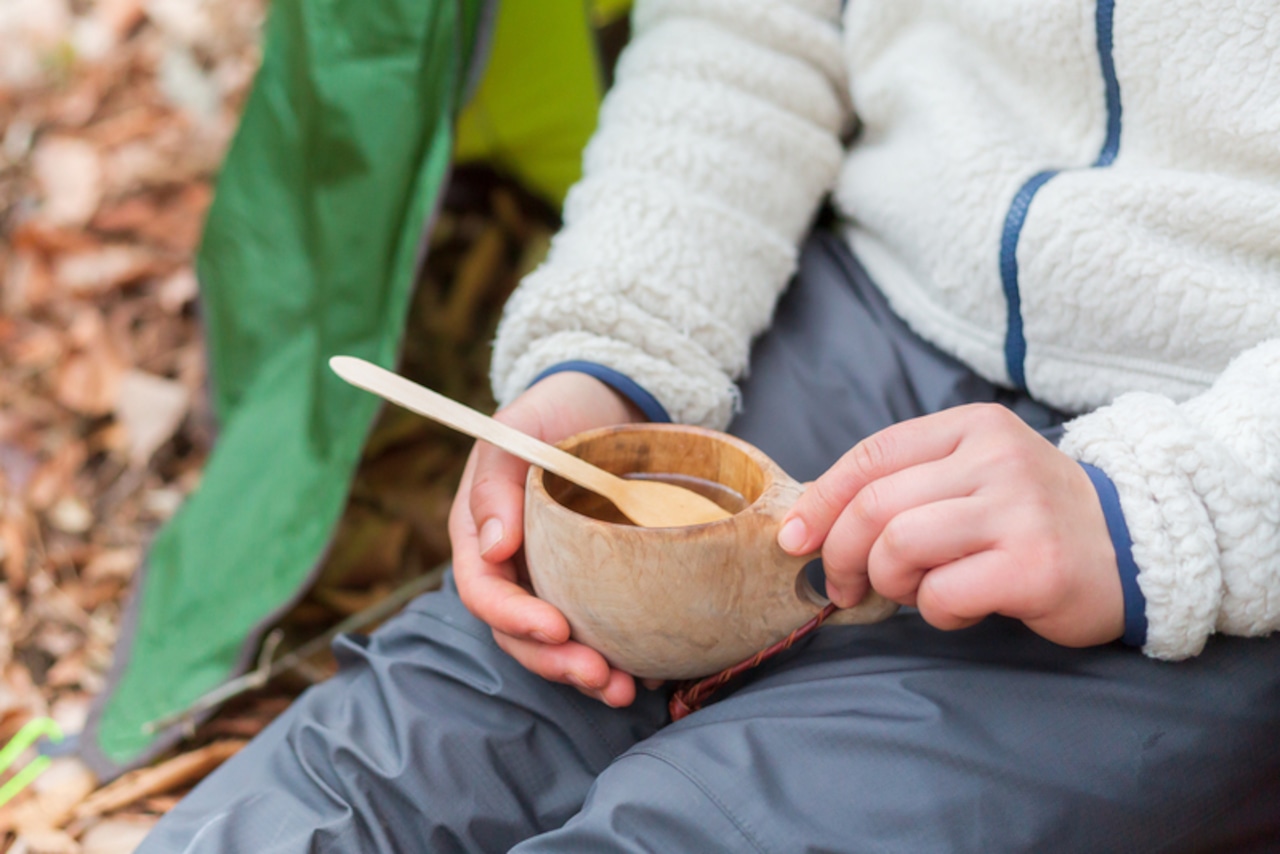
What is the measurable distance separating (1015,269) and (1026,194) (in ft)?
0.17

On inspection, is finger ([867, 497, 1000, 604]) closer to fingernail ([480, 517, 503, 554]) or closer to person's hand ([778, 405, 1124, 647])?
person's hand ([778, 405, 1124, 647])

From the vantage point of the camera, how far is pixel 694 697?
65cm

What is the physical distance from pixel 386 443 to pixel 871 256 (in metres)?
0.72

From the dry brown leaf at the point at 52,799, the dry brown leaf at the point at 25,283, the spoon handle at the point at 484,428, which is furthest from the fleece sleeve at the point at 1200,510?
the dry brown leaf at the point at 25,283

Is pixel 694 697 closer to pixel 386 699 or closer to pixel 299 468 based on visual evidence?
pixel 386 699

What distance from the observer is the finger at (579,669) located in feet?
1.99

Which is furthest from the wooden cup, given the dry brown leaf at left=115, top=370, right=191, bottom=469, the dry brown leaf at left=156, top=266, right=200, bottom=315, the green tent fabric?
the dry brown leaf at left=156, top=266, right=200, bottom=315

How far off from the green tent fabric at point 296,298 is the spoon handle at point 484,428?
408 mm

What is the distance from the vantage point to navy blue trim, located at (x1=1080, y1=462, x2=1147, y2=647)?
21.3 inches

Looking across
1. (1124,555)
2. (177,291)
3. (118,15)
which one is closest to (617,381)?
(1124,555)

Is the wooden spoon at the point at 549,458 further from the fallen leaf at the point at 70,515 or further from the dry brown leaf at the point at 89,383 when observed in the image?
the dry brown leaf at the point at 89,383

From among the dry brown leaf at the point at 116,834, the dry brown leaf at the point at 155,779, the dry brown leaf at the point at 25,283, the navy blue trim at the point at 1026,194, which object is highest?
the navy blue trim at the point at 1026,194

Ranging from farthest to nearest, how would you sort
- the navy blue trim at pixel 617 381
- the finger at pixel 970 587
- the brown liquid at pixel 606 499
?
the navy blue trim at pixel 617 381
the brown liquid at pixel 606 499
the finger at pixel 970 587

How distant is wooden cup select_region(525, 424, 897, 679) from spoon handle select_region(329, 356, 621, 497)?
0.01 meters
